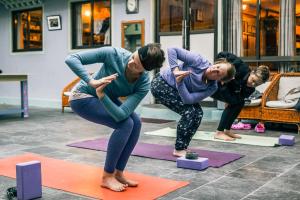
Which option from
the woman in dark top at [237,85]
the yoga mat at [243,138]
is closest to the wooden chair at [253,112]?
the yoga mat at [243,138]

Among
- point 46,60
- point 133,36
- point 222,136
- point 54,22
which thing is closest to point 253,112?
point 222,136

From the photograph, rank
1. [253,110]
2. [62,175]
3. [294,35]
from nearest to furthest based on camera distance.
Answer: [62,175] → [253,110] → [294,35]

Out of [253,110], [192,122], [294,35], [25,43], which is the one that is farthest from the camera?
[25,43]

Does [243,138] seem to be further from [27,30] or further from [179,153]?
[27,30]

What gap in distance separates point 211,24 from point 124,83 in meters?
5.34

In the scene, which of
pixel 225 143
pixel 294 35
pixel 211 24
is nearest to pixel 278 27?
pixel 294 35

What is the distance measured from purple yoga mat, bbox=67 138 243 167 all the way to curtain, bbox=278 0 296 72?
3.15 meters

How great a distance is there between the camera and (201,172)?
3.82 meters

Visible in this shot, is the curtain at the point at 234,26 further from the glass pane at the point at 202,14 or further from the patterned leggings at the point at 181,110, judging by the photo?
the patterned leggings at the point at 181,110

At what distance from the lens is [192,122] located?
4.34 m

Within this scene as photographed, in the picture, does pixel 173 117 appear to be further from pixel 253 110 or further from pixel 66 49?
pixel 66 49

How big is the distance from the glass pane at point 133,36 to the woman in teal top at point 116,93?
233 inches

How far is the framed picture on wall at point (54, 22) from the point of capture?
1035cm

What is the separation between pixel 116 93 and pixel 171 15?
5.77 metres
